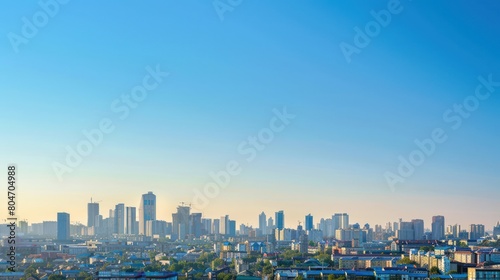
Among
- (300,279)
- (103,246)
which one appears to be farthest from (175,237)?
(300,279)

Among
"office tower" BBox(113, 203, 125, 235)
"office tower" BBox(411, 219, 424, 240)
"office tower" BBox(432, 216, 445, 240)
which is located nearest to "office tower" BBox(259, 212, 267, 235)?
"office tower" BBox(113, 203, 125, 235)

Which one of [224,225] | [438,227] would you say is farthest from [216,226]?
[438,227]

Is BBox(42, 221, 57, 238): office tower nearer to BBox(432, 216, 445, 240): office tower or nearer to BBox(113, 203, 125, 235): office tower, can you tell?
BBox(113, 203, 125, 235): office tower

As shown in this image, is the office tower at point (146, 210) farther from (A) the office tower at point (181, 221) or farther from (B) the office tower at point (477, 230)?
(B) the office tower at point (477, 230)

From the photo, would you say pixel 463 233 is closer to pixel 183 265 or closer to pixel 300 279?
pixel 183 265

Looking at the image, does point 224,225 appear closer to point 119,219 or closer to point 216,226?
point 216,226

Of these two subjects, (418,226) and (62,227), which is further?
(418,226)

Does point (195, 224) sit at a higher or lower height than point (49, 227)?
higher
